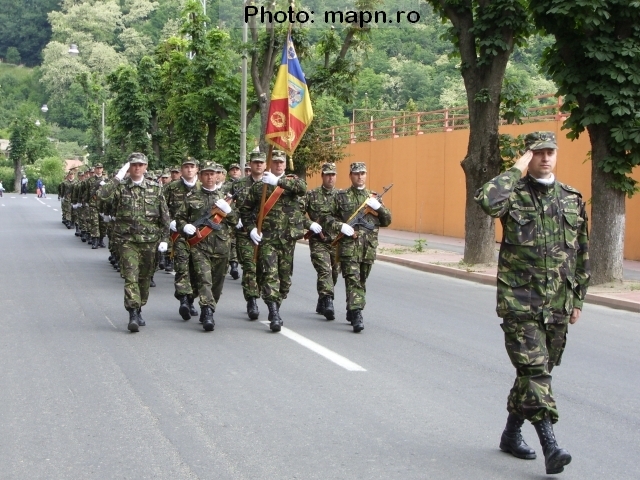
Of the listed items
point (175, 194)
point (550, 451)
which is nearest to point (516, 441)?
point (550, 451)

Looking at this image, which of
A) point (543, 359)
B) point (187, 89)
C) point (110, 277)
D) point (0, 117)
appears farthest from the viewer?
point (0, 117)

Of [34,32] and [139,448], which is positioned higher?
[34,32]

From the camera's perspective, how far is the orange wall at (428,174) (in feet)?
94.9

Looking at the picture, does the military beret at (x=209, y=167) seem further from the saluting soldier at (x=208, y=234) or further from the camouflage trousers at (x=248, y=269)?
the camouflage trousers at (x=248, y=269)

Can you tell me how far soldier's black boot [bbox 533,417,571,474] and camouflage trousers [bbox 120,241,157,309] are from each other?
6066mm

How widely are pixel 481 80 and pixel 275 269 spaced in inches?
379

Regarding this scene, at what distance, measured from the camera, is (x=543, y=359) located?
5.84 metres

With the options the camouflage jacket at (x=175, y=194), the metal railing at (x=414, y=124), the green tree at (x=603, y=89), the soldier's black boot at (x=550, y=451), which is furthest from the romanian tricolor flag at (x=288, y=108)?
the metal railing at (x=414, y=124)

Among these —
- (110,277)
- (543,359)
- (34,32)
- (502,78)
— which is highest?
(34,32)

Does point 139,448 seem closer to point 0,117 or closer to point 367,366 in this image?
point 367,366

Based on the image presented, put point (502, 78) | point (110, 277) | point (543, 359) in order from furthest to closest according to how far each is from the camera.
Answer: point (502, 78) → point (110, 277) → point (543, 359)

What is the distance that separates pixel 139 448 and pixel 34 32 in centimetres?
16463

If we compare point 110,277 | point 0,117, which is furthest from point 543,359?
point 0,117

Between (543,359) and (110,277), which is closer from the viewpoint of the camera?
(543,359)
